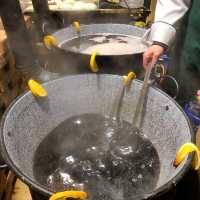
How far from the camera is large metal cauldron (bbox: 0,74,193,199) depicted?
1641 mm

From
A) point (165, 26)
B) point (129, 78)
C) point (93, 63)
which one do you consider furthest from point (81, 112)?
point (165, 26)

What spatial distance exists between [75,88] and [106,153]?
2.19ft

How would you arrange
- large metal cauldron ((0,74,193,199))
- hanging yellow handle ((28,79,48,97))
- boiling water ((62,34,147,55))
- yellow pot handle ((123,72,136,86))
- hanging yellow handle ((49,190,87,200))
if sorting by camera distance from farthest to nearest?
boiling water ((62,34,147,55)), yellow pot handle ((123,72,136,86)), hanging yellow handle ((28,79,48,97)), large metal cauldron ((0,74,193,199)), hanging yellow handle ((49,190,87,200))

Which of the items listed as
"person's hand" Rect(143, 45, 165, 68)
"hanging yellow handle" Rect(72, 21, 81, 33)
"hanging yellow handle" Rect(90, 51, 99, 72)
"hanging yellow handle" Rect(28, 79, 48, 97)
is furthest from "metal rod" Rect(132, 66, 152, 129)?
"hanging yellow handle" Rect(72, 21, 81, 33)

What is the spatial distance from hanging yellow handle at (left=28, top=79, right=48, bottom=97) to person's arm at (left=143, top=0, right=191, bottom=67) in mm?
949

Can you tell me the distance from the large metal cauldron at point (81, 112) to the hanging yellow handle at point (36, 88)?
54mm

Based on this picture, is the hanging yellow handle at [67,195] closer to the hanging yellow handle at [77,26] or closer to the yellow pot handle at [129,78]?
the yellow pot handle at [129,78]

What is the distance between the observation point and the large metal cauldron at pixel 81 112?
5.38ft

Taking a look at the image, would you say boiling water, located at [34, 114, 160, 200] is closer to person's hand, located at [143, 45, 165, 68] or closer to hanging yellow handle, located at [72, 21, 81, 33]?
person's hand, located at [143, 45, 165, 68]

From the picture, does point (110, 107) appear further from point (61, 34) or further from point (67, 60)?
point (61, 34)

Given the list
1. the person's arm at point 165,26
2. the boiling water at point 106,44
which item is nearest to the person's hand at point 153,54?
the person's arm at point 165,26

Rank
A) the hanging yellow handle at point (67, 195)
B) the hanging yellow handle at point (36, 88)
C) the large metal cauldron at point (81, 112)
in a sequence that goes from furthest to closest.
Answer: the hanging yellow handle at point (36, 88)
the large metal cauldron at point (81, 112)
the hanging yellow handle at point (67, 195)

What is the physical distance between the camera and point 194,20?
2.21 meters

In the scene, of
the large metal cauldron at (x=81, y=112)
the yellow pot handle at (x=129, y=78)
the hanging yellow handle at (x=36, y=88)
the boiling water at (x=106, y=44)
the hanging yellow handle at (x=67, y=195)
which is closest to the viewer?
the hanging yellow handle at (x=67, y=195)
